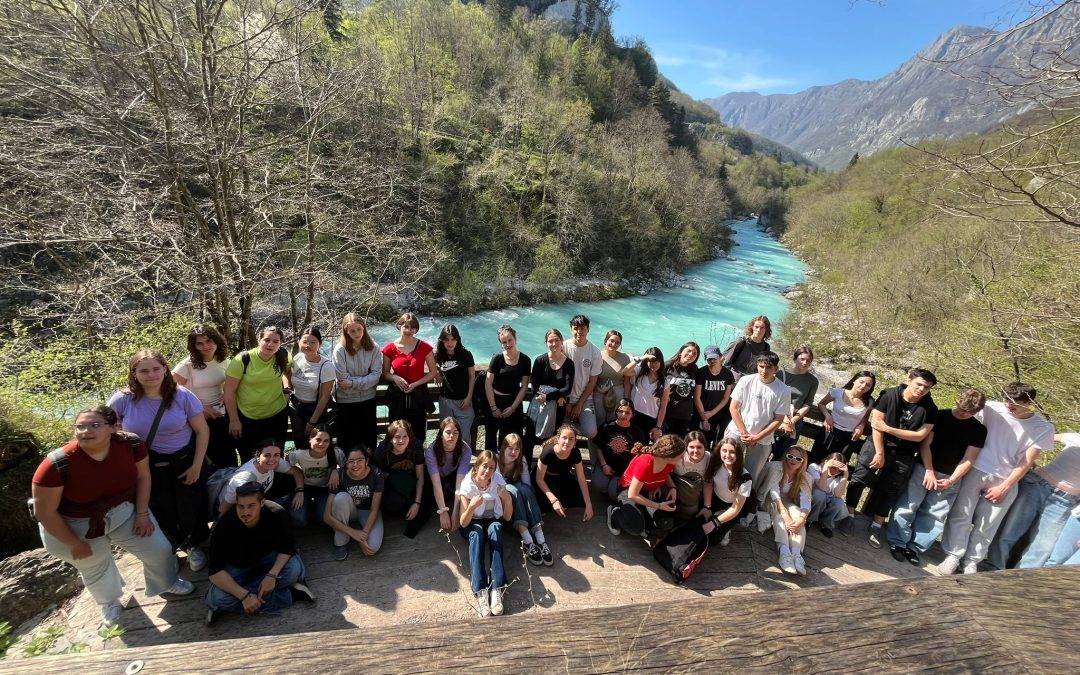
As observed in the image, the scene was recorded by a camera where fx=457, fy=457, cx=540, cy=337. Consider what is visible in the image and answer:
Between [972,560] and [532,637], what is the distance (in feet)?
17.8

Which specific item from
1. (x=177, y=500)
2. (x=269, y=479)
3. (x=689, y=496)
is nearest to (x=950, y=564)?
(x=689, y=496)

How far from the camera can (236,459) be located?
13.9 ft

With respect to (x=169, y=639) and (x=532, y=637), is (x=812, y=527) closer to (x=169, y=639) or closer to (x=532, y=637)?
(x=532, y=637)

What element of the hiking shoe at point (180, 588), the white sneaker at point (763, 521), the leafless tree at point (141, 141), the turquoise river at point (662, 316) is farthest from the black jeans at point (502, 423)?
the turquoise river at point (662, 316)

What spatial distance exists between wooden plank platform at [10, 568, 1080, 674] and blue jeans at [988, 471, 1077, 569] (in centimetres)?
454

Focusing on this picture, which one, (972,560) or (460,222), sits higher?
(460,222)

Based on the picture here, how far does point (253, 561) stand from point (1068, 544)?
6.40m

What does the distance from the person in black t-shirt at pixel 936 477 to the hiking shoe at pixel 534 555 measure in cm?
343

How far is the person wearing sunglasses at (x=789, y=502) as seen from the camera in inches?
160

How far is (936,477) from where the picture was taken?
420 cm

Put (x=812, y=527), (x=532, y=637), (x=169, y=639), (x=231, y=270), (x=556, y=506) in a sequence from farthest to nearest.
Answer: (x=231, y=270)
(x=812, y=527)
(x=556, y=506)
(x=169, y=639)
(x=532, y=637)

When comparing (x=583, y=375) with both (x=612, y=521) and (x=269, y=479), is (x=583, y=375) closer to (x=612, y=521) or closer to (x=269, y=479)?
(x=612, y=521)

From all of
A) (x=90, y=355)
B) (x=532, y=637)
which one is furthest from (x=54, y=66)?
(x=532, y=637)

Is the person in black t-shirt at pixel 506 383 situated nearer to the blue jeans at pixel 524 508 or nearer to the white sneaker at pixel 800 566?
the blue jeans at pixel 524 508
